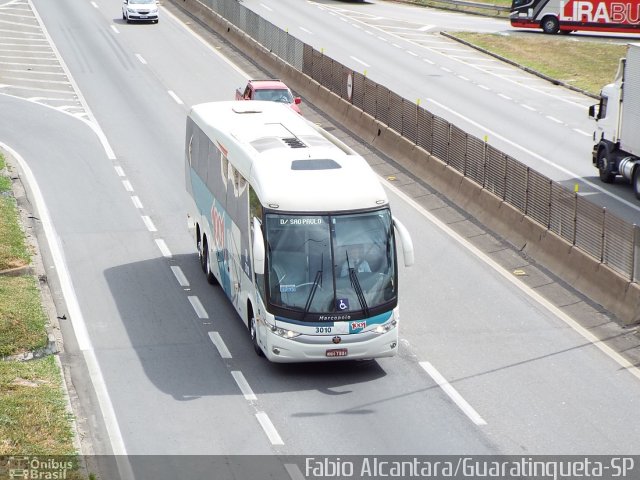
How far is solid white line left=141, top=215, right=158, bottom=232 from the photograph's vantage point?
27.8 metres

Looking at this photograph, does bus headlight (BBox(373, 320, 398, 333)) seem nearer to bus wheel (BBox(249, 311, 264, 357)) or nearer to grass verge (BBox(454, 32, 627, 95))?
bus wheel (BBox(249, 311, 264, 357))

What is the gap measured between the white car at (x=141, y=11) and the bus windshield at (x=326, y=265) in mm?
40815

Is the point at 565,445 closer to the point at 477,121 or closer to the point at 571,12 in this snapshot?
the point at 477,121

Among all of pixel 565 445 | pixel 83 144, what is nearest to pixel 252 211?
pixel 565 445

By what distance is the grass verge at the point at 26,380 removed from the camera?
51.4ft

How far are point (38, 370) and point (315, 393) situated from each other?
182 inches

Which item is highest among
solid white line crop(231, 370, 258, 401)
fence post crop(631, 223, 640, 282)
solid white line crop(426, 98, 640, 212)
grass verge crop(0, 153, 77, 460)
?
fence post crop(631, 223, 640, 282)

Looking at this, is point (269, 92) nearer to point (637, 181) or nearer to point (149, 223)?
point (149, 223)

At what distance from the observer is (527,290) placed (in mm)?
23609

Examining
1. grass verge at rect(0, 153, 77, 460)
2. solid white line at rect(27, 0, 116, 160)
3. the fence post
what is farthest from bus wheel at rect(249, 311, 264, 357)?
solid white line at rect(27, 0, 116, 160)

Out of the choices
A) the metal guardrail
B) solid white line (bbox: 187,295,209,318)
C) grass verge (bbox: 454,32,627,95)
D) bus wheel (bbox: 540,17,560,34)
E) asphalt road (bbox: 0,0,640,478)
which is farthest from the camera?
bus wheel (bbox: 540,17,560,34)

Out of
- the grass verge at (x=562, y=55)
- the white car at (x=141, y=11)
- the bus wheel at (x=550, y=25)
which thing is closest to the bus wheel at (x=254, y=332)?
the grass verge at (x=562, y=55)

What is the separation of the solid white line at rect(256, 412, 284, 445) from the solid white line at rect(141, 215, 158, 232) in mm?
11001

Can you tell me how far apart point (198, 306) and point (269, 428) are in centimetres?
599
